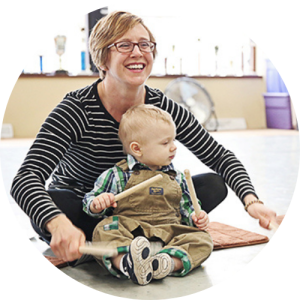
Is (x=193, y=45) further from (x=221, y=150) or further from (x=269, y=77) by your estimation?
(x=221, y=150)

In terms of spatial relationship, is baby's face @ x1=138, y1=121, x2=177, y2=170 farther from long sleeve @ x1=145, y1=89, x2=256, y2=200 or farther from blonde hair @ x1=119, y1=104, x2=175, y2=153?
long sleeve @ x1=145, y1=89, x2=256, y2=200

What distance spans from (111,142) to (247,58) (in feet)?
16.8

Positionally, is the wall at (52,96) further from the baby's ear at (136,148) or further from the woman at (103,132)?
the baby's ear at (136,148)

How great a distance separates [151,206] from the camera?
144 centimetres

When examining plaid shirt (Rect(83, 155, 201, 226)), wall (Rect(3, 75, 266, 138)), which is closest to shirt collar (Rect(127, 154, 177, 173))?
plaid shirt (Rect(83, 155, 201, 226))

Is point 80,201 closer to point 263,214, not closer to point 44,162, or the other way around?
point 44,162

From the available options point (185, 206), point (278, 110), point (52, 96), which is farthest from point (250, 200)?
point (278, 110)

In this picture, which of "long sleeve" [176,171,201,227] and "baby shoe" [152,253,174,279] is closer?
"baby shoe" [152,253,174,279]

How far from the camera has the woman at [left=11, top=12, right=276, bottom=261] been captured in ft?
4.58

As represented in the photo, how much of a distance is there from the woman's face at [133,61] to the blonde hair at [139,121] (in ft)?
0.26

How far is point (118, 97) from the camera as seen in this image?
1.52 metres

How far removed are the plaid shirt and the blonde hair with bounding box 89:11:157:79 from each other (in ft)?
1.02

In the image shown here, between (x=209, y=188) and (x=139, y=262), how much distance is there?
461mm

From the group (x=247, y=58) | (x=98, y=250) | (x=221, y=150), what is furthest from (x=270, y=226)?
(x=247, y=58)
